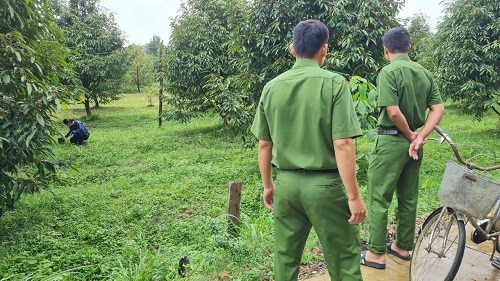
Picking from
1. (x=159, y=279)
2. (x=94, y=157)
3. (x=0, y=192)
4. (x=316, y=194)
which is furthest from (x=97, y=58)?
(x=316, y=194)

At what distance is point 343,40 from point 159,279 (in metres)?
4.87

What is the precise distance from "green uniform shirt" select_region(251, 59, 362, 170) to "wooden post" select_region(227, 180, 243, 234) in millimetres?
1834

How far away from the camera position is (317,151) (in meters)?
1.90

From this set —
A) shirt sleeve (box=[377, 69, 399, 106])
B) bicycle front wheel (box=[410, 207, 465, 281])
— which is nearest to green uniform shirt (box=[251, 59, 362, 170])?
shirt sleeve (box=[377, 69, 399, 106])

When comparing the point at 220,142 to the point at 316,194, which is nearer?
the point at 316,194

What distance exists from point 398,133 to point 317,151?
1141 mm

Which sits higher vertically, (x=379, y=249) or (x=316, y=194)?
(x=316, y=194)

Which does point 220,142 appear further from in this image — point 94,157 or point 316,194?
point 316,194

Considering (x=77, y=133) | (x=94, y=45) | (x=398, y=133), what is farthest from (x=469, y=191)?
(x=94, y=45)

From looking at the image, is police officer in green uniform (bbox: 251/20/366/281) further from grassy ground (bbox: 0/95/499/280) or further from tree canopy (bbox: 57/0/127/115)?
tree canopy (bbox: 57/0/127/115)

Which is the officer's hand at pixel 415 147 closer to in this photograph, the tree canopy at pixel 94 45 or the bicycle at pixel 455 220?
the bicycle at pixel 455 220

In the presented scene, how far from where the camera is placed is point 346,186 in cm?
183

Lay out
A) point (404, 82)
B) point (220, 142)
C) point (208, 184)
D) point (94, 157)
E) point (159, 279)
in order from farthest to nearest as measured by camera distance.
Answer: point (220, 142), point (94, 157), point (208, 184), point (159, 279), point (404, 82)

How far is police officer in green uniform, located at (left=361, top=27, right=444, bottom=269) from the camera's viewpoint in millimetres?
2656
